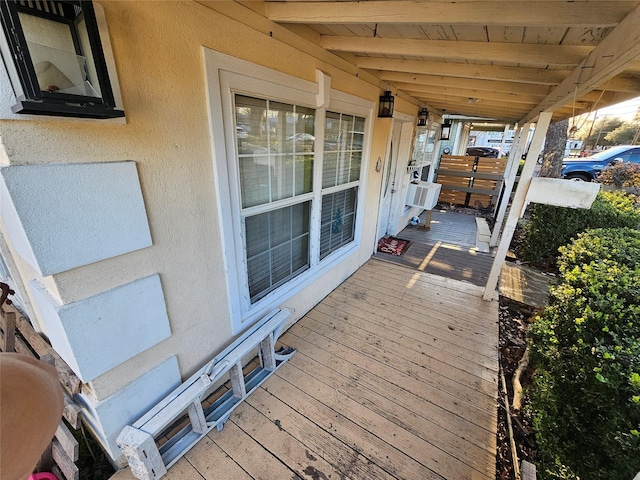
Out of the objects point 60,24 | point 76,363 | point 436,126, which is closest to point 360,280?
point 76,363

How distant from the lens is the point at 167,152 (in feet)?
4.18

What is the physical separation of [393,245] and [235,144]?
3560mm

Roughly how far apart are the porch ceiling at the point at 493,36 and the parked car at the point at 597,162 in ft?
30.0

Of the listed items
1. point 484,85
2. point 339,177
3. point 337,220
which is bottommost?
point 337,220

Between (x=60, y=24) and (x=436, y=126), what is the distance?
21.5 feet

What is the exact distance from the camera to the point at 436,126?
6.07 metres

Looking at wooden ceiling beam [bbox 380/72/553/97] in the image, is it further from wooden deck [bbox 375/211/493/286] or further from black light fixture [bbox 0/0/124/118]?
black light fixture [bbox 0/0/124/118]

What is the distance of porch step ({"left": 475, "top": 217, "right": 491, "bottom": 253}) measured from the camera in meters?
4.84

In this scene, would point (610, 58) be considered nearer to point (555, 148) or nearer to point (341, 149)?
point (341, 149)

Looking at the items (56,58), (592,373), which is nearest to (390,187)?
(592,373)

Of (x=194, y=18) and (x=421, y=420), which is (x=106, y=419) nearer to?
(x=421, y=420)

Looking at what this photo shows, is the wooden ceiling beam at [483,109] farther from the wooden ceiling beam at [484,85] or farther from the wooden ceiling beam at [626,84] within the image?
the wooden ceiling beam at [626,84]

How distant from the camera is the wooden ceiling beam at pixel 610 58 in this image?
106 cm

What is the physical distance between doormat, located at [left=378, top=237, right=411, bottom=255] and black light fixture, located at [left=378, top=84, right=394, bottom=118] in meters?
2.12
